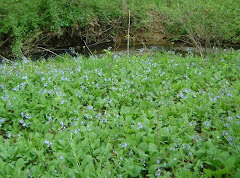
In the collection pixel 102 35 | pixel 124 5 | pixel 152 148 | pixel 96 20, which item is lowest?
pixel 102 35

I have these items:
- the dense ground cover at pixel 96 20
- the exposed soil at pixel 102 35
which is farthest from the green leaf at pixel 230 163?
the exposed soil at pixel 102 35

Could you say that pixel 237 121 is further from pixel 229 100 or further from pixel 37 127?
pixel 37 127

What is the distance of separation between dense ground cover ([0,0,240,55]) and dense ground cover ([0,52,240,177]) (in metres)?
3.42

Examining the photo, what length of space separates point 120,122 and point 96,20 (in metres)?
7.51

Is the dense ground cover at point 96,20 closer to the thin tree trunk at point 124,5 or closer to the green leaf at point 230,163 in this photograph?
the thin tree trunk at point 124,5


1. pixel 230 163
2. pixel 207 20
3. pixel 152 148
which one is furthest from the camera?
pixel 207 20

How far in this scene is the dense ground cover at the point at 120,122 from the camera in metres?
2.54

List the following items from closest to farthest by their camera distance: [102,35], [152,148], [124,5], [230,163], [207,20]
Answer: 1. [230,163]
2. [152,148]
3. [207,20]
4. [102,35]
5. [124,5]

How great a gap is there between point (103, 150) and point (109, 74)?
6.73 feet

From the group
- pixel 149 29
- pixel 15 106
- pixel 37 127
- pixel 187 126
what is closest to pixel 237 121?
pixel 187 126

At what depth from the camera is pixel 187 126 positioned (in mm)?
3029

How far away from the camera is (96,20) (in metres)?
10.1

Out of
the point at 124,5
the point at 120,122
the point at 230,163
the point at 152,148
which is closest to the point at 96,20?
the point at 124,5

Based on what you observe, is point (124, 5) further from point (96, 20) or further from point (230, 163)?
point (230, 163)
